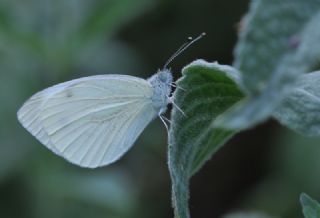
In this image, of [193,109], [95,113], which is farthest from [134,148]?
[193,109]

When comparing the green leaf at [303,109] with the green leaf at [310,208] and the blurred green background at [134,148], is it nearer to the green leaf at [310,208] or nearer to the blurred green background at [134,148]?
the green leaf at [310,208]

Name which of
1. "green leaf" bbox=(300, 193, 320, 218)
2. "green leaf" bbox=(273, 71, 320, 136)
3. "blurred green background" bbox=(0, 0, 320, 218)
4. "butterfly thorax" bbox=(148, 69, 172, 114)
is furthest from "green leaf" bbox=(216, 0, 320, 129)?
"blurred green background" bbox=(0, 0, 320, 218)

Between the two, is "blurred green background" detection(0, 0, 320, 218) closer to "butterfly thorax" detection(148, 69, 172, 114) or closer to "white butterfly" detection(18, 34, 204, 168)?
"white butterfly" detection(18, 34, 204, 168)

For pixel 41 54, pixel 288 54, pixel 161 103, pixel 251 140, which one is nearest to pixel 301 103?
pixel 288 54

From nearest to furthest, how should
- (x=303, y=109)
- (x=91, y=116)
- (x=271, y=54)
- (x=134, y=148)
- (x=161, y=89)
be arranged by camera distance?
(x=271, y=54) < (x=303, y=109) < (x=161, y=89) < (x=91, y=116) < (x=134, y=148)

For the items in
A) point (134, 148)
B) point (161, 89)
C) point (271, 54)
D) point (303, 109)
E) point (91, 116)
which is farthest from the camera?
point (134, 148)

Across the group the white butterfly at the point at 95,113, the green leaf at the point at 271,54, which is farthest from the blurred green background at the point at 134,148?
the green leaf at the point at 271,54

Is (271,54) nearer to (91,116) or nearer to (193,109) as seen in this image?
(193,109)
